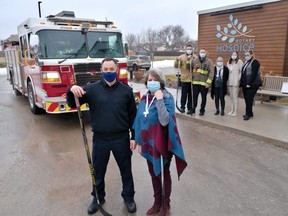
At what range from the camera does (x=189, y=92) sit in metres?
7.72

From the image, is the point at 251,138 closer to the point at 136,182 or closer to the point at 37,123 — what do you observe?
the point at 136,182

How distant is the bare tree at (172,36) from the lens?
75.1m

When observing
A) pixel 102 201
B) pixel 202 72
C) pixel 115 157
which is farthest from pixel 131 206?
pixel 202 72

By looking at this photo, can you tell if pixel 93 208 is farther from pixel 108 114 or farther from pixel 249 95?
pixel 249 95

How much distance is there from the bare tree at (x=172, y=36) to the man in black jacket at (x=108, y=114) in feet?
241

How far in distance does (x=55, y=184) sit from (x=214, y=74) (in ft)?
16.5

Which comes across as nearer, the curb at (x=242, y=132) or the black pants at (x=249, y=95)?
the curb at (x=242, y=132)

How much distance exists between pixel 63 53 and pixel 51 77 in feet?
2.34

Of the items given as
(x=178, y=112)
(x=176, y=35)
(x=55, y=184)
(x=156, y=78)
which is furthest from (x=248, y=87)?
(x=176, y=35)

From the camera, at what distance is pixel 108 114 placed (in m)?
2.90

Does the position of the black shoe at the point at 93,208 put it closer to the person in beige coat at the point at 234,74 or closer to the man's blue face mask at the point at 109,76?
the man's blue face mask at the point at 109,76

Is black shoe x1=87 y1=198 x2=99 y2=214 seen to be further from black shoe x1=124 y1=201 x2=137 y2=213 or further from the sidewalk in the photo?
the sidewalk

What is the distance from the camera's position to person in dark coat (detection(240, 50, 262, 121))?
6680 mm

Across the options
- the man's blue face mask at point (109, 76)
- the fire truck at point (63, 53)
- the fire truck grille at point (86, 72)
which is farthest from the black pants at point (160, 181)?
the fire truck grille at point (86, 72)
